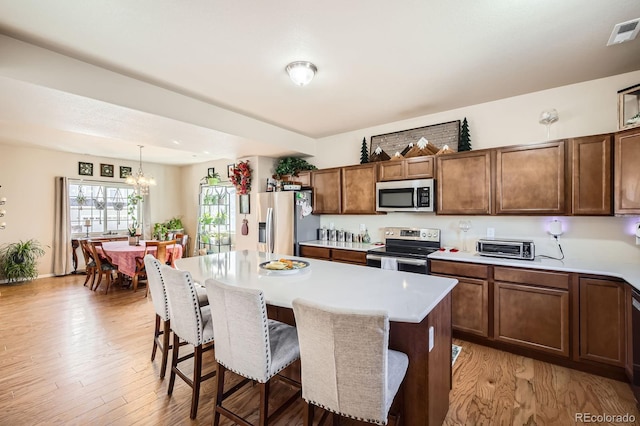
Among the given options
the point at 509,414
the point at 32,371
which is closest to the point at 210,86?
the point at 32,371

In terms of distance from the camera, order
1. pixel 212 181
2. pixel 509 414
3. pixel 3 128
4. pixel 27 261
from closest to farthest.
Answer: pixel 509 414 < pixel 3 128 < pixel 27 261 < pixel 212 181

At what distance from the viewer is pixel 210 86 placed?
2.88 metres

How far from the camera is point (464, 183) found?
3.27 metres

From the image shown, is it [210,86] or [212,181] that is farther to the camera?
[212,181]

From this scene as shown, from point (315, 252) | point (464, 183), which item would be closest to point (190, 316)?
point (315, 252)

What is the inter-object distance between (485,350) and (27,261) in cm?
802

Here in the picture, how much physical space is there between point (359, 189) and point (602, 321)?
2871 millimetres

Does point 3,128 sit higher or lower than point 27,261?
higher

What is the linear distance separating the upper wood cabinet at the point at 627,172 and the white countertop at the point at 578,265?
50 centimetres

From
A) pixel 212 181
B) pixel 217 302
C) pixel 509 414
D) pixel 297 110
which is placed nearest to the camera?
pixel 217 302

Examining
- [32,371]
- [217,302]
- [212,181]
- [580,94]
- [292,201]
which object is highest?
[580,94]

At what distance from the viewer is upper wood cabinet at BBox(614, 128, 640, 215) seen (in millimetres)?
2229

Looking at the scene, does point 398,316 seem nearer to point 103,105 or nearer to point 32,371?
point 103,105

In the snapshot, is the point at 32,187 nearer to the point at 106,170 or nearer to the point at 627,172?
the point at 106,170
